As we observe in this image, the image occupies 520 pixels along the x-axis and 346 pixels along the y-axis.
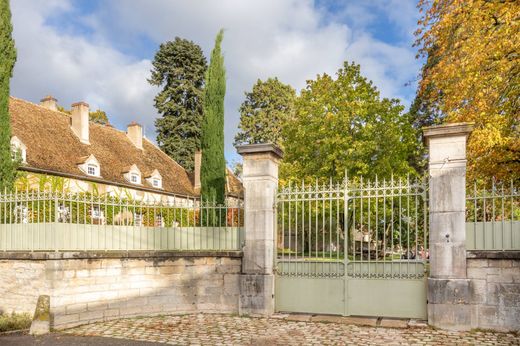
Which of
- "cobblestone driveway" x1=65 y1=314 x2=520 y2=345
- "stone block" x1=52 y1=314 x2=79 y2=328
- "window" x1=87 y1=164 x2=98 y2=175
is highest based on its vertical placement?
"window" x1=87 y1=164 x2=98 y2=175

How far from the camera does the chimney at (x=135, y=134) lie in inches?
1265

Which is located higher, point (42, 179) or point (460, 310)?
point (42, 179)

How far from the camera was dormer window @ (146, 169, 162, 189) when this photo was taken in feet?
96.0

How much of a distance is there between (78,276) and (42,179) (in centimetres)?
1455

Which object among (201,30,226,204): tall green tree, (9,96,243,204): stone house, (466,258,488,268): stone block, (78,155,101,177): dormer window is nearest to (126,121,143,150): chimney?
(9,96,243,204): stone house

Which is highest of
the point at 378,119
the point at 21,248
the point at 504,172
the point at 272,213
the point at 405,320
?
the point at 378,119

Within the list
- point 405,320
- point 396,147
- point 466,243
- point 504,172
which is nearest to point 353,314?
point 405,320

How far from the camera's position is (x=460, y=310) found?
7441 mm

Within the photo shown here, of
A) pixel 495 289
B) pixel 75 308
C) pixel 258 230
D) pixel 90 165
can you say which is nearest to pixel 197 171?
pixel 90 165

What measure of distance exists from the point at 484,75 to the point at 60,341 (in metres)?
10.7

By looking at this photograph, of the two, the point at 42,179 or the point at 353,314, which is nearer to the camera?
the point at 353,314

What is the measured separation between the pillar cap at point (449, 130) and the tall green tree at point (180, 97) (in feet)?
94.5

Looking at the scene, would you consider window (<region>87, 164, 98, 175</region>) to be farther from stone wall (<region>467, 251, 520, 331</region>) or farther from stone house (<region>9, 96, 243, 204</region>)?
stone wall (<region>467, 251, 520, 331</region>)

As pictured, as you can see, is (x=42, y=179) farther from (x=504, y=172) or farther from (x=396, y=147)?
(x=504, y=172)
